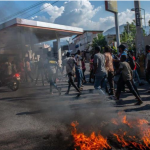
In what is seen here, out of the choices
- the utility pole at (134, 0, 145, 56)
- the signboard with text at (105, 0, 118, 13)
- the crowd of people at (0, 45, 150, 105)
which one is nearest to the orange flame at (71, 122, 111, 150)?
the crowd of people at (0, 45, 150, 105)

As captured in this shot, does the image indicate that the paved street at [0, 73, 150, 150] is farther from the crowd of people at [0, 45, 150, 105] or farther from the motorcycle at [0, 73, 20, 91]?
the motorcycle at [0, 73, 20, 91]

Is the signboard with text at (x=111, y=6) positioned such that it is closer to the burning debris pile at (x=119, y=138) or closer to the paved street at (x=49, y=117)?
the paved street at (x=49, y=117)

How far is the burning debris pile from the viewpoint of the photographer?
2904 millimetres

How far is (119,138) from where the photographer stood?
10.4ft

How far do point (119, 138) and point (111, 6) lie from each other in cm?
1036

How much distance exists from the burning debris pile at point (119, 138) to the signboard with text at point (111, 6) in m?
9.37

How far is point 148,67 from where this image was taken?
653 cm

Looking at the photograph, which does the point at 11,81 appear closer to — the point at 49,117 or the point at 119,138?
the point at 49,117

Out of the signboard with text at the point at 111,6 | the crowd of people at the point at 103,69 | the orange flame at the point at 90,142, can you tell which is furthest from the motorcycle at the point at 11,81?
the signboard with text at the point at 111,6

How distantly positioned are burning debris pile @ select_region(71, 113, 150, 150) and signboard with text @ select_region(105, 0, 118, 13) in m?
9.37

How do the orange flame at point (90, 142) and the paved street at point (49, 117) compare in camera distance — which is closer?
the orange flame at point (90, 142)

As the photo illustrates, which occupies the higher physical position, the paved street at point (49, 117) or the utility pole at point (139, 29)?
the utility pole at point (139, 29)

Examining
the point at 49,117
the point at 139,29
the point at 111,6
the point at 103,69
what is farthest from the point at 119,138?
the point at 111,6

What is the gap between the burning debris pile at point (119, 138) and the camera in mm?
2904
